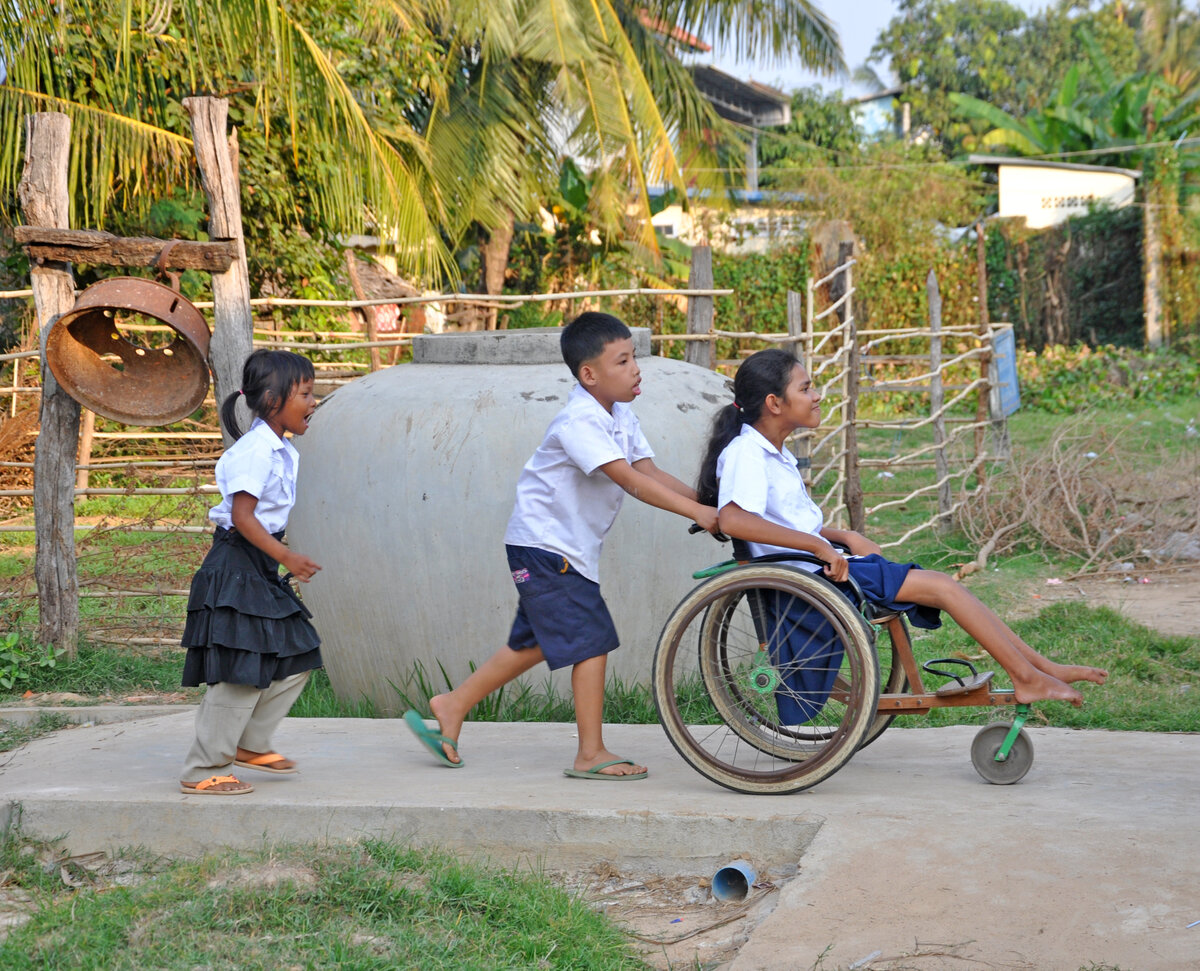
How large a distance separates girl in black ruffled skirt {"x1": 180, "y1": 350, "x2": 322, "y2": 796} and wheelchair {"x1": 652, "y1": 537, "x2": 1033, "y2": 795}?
100 cm

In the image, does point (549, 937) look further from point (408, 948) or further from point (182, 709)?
point (182, 709)

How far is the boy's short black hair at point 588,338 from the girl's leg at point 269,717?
1121 millimetres

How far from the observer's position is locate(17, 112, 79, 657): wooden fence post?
17.2 feet

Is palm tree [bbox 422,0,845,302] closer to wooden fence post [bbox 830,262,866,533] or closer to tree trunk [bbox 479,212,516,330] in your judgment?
tree trunk [bbox 479,212,516,330]

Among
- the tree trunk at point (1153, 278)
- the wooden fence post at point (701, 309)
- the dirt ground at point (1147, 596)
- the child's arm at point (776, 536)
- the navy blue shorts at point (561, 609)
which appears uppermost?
the tree trunk at point (1153, 278)

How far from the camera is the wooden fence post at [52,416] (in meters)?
5.24

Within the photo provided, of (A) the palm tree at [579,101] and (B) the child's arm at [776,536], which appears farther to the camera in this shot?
(A) the palm tree at [579,101]

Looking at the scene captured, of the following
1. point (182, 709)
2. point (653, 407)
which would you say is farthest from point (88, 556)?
point (653, 407)

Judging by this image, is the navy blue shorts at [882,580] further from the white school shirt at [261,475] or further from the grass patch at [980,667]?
the white school shirt at [261,475]

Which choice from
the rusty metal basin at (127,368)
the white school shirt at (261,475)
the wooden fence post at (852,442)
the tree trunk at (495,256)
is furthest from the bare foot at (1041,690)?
the tree trunk at (495,256)

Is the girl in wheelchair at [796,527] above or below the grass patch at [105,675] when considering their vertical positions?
above

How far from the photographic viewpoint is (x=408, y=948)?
248 centimetres

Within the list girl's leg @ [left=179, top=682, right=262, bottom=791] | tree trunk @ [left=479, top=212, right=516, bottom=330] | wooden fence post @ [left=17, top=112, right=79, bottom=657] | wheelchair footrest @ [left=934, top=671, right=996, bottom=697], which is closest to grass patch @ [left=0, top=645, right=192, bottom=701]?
wooden fence post @ [left=17, top=112, right=79, bottom=657]

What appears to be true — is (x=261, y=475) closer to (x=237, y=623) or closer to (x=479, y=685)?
(x=237, y=623)
